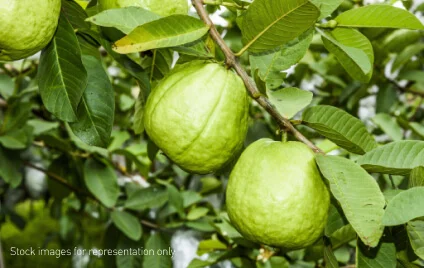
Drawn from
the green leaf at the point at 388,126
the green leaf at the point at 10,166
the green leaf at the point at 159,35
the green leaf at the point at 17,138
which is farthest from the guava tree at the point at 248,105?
the green leaf at the point at 10,166

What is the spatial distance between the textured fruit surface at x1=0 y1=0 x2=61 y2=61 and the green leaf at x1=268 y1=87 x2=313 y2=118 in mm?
381

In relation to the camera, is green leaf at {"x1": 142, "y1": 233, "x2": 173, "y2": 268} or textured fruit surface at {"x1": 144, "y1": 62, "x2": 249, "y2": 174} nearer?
textured fruit surface at {"x1": 144, "y1": 62, "x2": 249, "y2": 174}

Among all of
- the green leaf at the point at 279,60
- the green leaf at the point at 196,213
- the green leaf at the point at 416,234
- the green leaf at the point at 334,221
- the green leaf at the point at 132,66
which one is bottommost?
the green leaf at the point at 196,213

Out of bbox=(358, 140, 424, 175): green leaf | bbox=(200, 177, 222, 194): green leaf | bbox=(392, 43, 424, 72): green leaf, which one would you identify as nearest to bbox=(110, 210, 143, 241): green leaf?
bbox=(200, 177, 222, 194): green leaf

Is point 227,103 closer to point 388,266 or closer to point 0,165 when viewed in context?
point 388,266

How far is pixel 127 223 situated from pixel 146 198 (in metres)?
0.10

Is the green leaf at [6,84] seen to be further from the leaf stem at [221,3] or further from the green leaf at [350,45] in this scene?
the green leaf at [350,45]

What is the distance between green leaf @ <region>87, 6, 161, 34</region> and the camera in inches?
32.6

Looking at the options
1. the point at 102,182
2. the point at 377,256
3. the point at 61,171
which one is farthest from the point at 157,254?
the point at 377,256

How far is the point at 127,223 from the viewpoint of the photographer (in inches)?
68.1

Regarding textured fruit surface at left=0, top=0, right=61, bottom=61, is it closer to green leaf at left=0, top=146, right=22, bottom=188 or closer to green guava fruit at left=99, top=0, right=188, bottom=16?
green guava fruit at left=99, top=0, right=188, bottom=16

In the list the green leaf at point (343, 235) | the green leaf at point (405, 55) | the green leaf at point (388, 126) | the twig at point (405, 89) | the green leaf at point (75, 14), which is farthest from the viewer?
the twig at point (405, 89)

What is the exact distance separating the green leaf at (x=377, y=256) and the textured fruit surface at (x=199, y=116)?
30cm

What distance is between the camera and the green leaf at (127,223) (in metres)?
1.69
